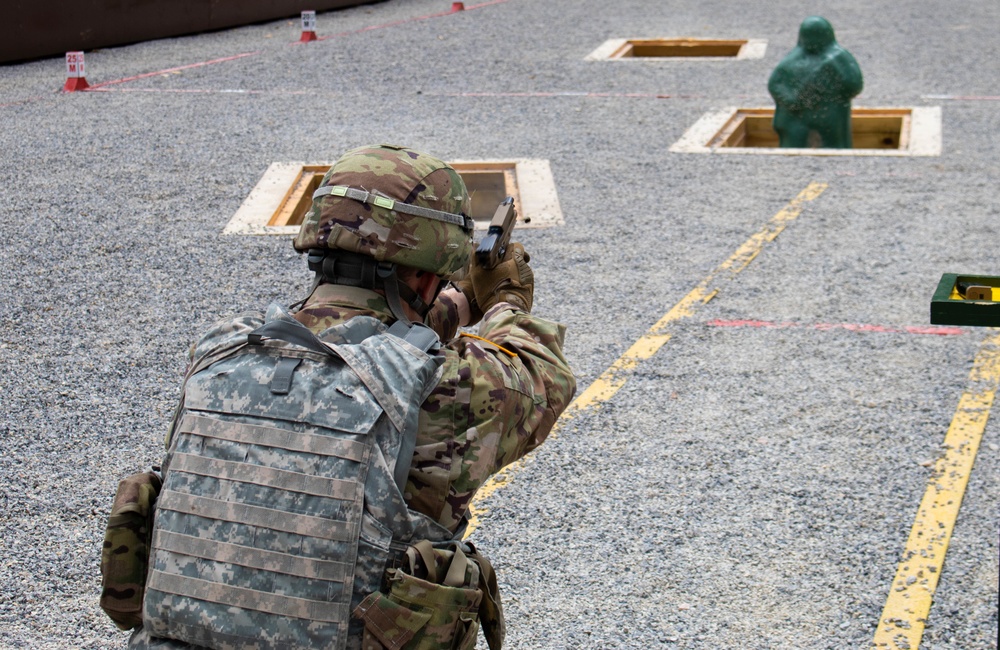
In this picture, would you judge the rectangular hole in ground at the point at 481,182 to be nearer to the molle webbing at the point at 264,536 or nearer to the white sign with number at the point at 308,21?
the white sign with number at the point at 308,21

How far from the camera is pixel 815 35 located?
1019 centimetres

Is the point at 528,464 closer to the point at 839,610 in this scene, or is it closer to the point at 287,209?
the point at 839,610

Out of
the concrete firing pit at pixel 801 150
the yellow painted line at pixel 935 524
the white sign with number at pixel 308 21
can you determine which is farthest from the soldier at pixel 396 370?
the white sign with number at pixel 308 21

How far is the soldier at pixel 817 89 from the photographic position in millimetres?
10156

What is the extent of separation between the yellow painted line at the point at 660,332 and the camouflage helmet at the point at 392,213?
1.69m

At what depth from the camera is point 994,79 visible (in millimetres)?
12352

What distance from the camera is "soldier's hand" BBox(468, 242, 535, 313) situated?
2959mm

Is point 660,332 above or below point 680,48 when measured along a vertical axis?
above

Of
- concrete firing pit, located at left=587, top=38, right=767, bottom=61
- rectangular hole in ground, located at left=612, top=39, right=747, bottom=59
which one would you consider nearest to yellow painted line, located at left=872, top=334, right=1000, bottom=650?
concrete firing pit, located at left=587, top=38, right=767, bottom=61

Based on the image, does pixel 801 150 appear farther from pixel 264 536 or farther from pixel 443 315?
pixel 264 536

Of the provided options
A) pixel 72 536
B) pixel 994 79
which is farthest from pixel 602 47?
pixel 72 536

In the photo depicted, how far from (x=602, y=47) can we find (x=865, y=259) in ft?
25.4

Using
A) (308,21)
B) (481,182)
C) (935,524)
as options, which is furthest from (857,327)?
(308,21)

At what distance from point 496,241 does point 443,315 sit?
230 mm
